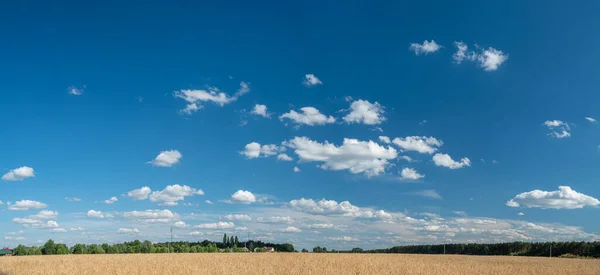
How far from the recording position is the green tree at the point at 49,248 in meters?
99.4

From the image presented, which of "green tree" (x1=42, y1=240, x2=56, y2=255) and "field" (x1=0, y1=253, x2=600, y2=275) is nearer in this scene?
"field" (x1=0, y1=253, x2=600, y2=275)

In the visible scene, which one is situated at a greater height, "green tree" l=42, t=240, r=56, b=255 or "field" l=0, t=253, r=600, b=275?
"field" l=0, t=253, r=600, b=275

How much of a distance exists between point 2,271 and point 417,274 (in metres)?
27.5

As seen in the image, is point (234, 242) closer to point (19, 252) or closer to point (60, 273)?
point (19, 252)

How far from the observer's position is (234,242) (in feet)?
583

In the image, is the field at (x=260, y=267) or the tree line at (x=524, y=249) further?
the tree line at (x=524, y=249)

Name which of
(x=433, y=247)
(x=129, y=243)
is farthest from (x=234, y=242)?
(x=433, y=247)

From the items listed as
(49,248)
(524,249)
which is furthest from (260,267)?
(524,249)

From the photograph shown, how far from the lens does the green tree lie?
9944cm

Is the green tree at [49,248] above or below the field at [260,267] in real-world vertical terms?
below

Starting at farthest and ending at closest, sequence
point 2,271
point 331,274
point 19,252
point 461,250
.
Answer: point 461,250 < point 19,252 < point 2,271 < point 331,274

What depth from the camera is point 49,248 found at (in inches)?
3930

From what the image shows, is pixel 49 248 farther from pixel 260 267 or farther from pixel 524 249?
pixel 524 249

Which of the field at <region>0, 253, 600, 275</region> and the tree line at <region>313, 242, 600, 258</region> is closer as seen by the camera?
the field at <region>0, 253, 600, 275</region>
